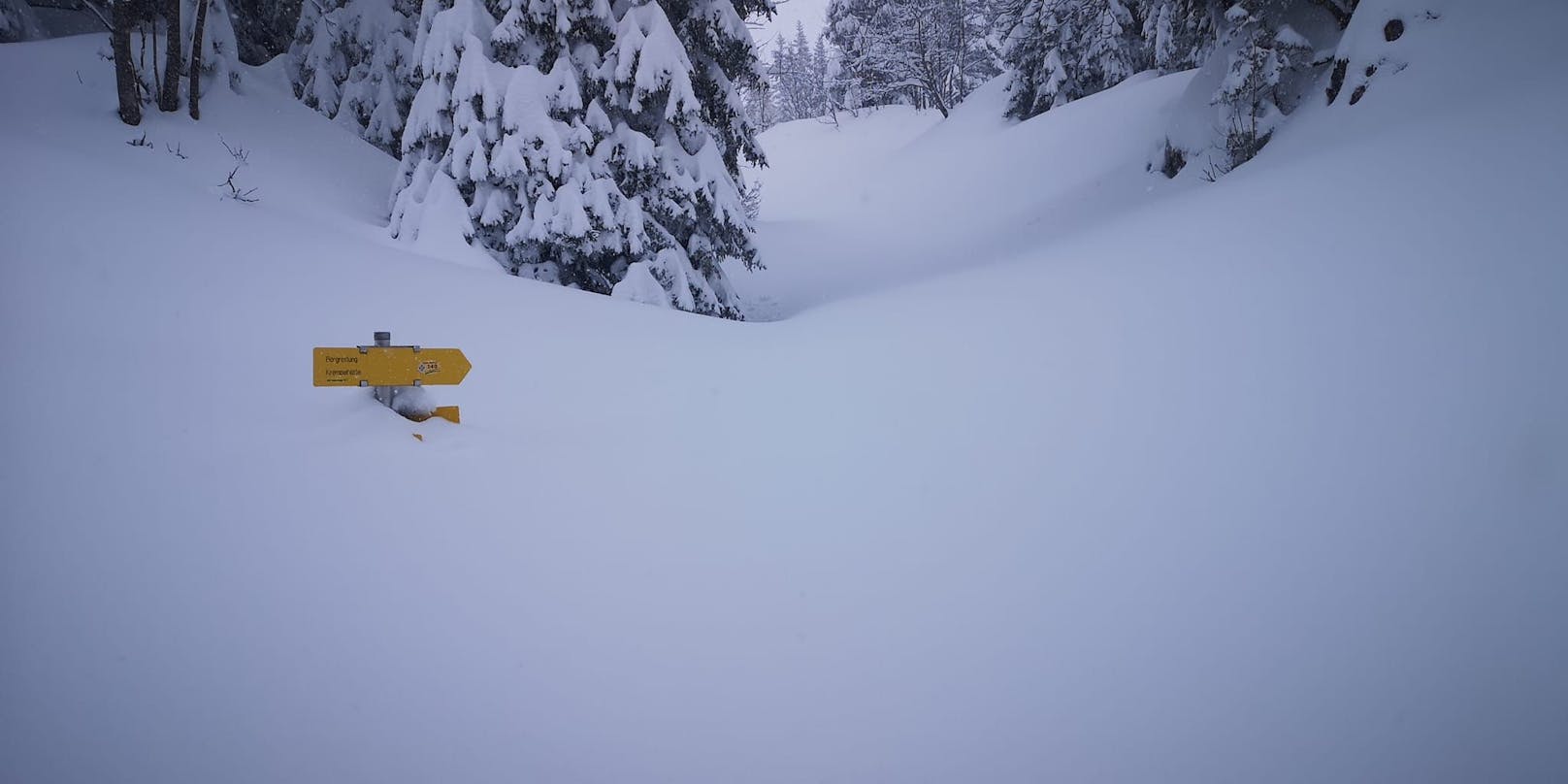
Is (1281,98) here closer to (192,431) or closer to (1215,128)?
(1215,128)

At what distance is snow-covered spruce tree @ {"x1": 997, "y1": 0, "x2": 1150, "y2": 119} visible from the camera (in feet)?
69.6

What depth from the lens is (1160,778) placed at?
7.39 ft

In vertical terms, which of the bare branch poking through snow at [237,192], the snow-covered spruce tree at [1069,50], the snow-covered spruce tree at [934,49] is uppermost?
the snow-covered spruce tree at [934,49]

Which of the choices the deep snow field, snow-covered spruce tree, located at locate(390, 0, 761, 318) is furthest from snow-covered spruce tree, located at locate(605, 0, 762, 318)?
the deep snow field

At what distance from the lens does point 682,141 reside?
33.2 feet

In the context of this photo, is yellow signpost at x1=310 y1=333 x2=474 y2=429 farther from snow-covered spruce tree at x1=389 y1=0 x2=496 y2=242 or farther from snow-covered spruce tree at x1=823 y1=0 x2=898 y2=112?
snow-covered spruce tree at x1=823 y1=0 x2=898 y2=112

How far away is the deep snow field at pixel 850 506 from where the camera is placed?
233 centimetres

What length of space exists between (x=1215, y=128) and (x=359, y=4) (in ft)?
47.2

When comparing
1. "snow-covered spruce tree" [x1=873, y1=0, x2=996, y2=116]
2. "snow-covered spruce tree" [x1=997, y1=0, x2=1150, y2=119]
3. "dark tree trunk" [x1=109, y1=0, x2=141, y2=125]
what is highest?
"snow-covered spruce tree" [x1=873, y1=0, x2=996, y2=116]

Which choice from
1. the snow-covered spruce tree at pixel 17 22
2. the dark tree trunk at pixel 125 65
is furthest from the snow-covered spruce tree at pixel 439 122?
the snow-covered spruce tree at pixel 17 22

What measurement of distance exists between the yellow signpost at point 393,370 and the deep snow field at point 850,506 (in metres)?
0.22

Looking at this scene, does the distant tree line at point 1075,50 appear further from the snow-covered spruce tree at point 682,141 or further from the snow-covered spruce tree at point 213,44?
the snow-covered spruce tree at point 213,44

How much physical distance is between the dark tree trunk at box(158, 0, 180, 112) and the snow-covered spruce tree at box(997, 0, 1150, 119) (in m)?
21.2

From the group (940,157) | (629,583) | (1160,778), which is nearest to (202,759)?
(629,583)
